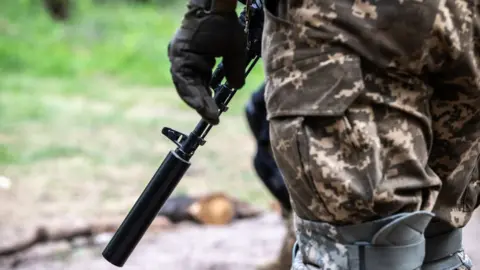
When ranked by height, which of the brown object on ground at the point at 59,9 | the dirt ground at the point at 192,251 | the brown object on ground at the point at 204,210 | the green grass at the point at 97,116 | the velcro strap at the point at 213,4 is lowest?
the brown object on ground at the point at 59,9

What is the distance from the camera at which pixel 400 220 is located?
1.42 metres

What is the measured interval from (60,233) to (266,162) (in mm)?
1434

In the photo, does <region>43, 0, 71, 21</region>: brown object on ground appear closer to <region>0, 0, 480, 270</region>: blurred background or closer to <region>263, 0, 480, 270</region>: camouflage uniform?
<region>0, 0, 480, 270</region>: blurred background

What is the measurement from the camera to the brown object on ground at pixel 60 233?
3.87 m

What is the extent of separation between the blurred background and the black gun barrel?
1676 millimetres

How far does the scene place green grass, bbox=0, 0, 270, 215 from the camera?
17.9 feet

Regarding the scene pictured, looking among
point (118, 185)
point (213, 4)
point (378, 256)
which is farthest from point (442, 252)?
point (118, 185)

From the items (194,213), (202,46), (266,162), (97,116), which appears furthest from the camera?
(97,116)

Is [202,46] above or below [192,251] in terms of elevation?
above

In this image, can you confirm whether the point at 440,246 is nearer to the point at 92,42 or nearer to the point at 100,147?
the point at 100,147

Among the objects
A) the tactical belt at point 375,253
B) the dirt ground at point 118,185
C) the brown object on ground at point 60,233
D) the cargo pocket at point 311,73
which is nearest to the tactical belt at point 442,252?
the tactical belt at point 375,253

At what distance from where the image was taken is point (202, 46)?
160 cm

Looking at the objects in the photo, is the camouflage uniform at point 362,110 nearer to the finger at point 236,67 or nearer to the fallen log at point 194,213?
the finger at point 236,67

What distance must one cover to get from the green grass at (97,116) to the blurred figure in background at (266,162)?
5.57 feet
